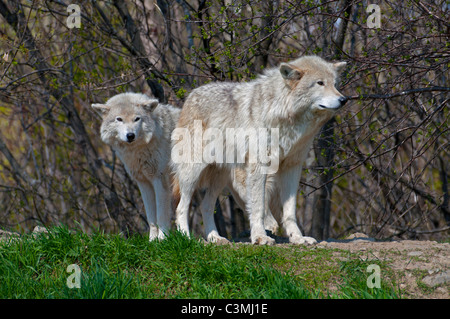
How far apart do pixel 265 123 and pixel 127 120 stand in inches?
76.8

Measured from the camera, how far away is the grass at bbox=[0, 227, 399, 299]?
4973 mm

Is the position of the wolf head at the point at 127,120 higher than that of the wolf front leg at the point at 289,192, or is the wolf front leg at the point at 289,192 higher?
the wolf head at the point at 127,120

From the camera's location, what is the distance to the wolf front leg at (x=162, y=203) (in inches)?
298

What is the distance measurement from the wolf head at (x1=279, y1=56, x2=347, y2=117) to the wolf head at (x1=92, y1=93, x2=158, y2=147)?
2075 millimetres

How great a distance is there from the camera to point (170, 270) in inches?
214

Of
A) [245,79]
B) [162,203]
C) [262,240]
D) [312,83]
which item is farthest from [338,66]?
[162,203]

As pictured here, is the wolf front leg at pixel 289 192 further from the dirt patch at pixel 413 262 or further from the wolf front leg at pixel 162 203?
the wolf front leg at pixel 162 203

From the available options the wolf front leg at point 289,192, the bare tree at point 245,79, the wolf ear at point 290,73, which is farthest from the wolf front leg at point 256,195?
the bare tree at point 245,79

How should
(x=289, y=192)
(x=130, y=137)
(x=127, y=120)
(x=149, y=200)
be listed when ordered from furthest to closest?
(x=149, y=200) → (x=127, y=120) → (x=130, y=137) → (x=289, y=192)

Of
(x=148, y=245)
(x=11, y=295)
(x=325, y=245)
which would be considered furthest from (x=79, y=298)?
(x=325, y=245)

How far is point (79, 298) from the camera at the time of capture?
4.87m

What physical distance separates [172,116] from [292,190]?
2248 millimetres

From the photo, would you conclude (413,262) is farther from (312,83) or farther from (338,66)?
(338,66)

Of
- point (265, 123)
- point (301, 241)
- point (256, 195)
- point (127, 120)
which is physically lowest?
point (301, 241)
